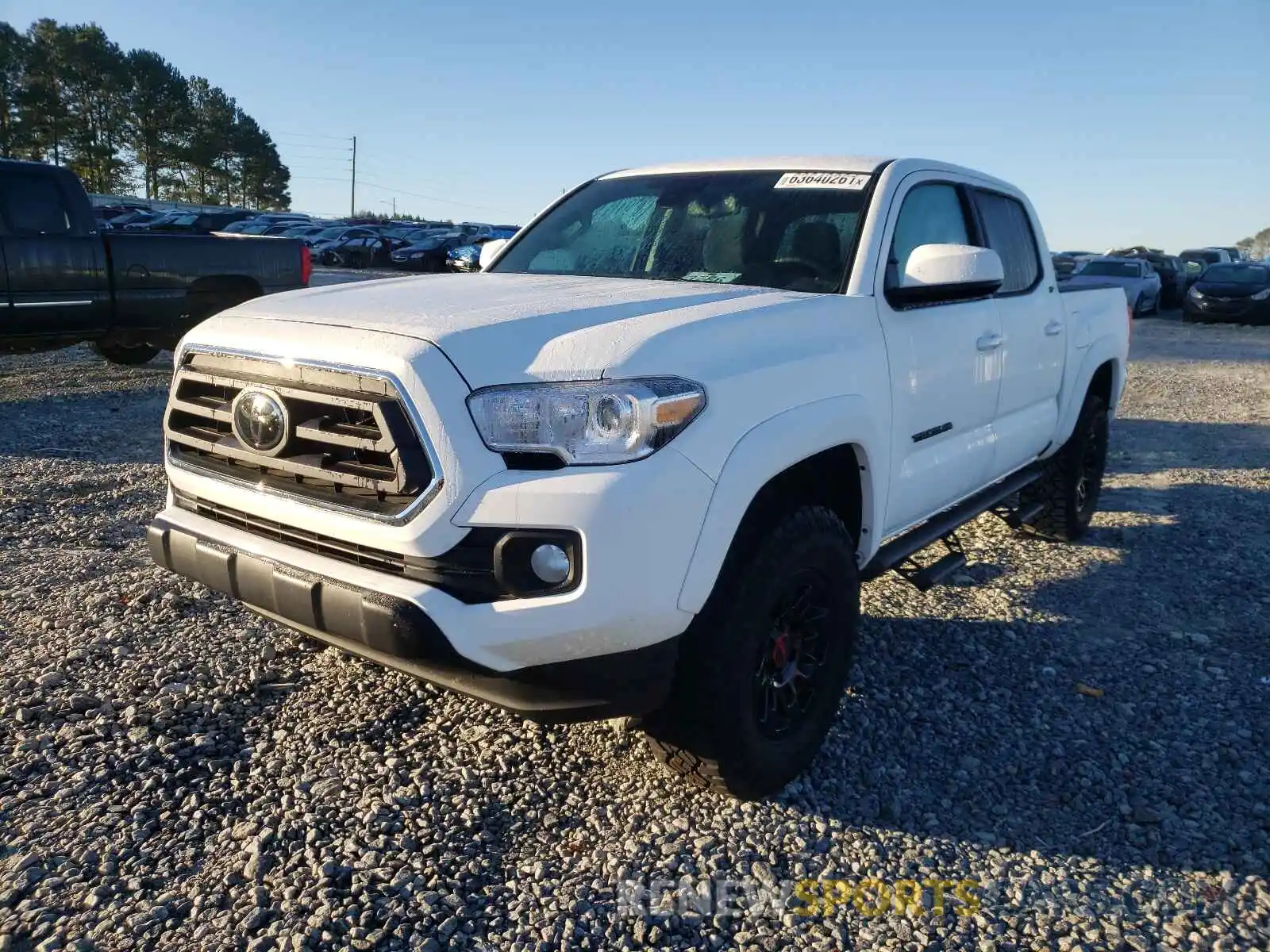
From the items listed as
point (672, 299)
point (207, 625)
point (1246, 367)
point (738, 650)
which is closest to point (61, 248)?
point (207, 625)

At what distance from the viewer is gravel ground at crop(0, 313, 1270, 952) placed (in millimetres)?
2309

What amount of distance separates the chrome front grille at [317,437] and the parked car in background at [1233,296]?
24.4 meters

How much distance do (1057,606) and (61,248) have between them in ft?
27.5

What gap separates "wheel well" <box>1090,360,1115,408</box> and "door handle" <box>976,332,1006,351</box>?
1903 mm

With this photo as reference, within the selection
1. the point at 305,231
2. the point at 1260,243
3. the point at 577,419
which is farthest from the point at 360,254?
the point at 1260,243

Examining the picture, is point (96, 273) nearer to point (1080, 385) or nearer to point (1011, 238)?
point (1011, 238)

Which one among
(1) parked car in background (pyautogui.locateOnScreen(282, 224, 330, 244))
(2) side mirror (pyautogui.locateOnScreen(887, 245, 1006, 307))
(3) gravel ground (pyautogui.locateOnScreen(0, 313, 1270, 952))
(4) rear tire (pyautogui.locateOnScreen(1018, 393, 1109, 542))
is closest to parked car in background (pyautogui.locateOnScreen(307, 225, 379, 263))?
(1) parked car in background (pyautogui.locateOnScreen(282, 224, 330, 244))

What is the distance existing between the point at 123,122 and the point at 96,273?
5893cm

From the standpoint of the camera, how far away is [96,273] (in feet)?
28.6

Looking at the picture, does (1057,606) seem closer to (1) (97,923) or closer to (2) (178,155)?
(1) (97,923)

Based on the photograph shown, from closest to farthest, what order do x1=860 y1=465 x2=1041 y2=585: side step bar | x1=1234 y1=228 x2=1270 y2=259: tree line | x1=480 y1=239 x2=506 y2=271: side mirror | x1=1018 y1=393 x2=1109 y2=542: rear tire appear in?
x1=860 y1=465 x2=1041 y2=585: side step bar < x1=480 y1=239 x2=506 y2=271: side mirror < x1=1018 y1=393 x2=1109 y2=542: rear tire < x1=1234 y1=228 x2=1270 y2=259: tree line

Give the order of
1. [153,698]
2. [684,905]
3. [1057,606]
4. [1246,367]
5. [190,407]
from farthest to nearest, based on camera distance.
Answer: [1246,367] → [1057,606] → [153,698] → [190,407] → [684,905]

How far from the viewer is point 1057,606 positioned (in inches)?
178

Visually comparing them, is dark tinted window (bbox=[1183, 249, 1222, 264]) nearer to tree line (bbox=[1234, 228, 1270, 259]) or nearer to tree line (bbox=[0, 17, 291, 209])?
tree line (bbox=[0, 17, 291, 209])
